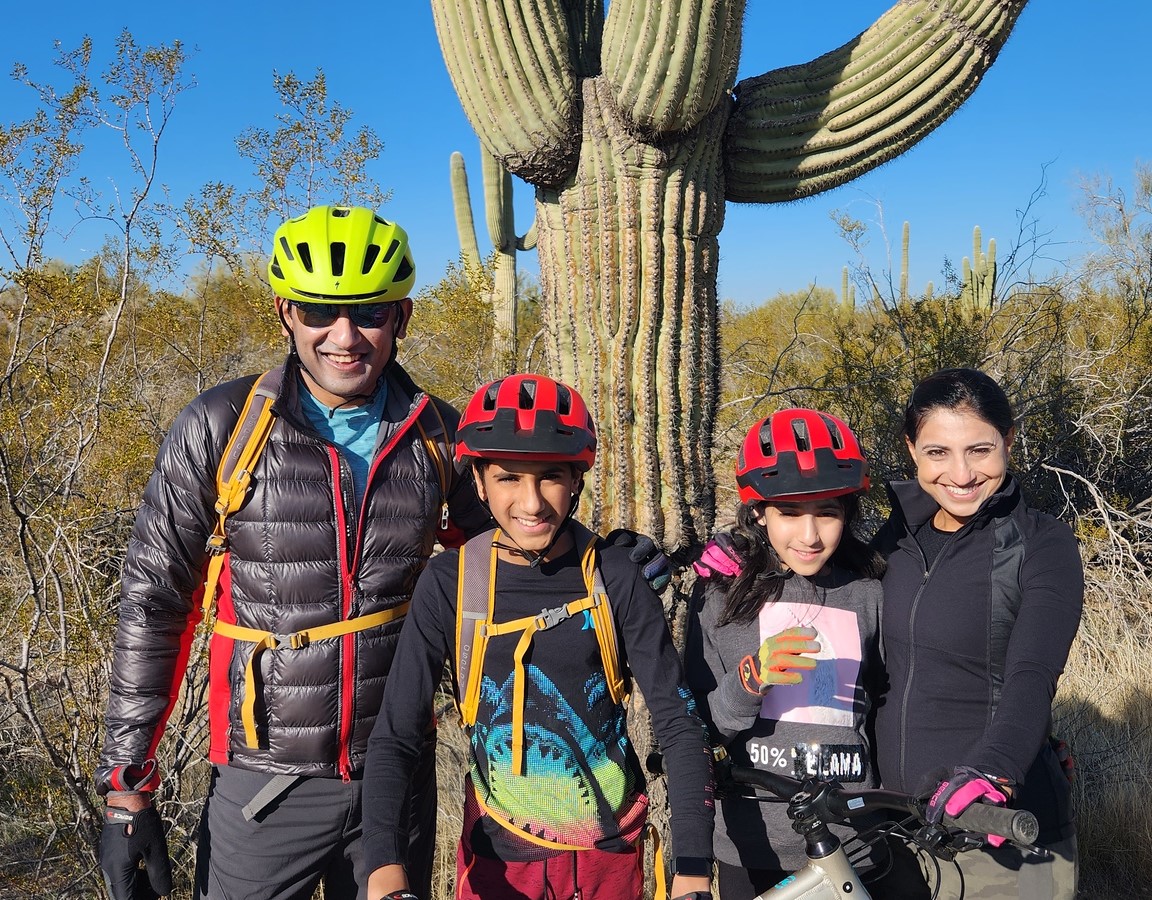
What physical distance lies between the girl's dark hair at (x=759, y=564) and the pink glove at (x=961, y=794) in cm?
70

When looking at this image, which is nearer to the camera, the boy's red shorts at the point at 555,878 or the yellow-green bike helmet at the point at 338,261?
the boy's red shorts at the point at 555,878

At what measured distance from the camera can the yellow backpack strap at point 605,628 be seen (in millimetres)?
2012

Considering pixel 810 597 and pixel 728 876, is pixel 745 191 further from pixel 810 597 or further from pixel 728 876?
pixel 728 876

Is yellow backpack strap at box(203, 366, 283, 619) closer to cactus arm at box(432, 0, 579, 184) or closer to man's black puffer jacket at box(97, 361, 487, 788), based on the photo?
man's black puffer jacket at box(97, 361, 487, 788)

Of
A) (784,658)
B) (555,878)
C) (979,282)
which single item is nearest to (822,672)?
(784,658)

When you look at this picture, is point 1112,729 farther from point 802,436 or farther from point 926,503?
point 802,436

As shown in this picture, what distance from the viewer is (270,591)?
2.16 m

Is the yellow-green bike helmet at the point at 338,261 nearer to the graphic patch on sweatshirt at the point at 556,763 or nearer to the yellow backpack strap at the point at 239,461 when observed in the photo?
the yellow backpack strap at the point at 239,461

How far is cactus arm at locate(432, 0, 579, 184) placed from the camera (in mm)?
A: 3742

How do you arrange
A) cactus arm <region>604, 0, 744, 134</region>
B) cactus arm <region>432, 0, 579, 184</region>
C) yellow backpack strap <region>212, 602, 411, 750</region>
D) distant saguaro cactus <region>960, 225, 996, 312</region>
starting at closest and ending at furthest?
yellow backpack strap <region>212, 602, 411, 750</region> < cactus arm <region>604, 0, 744, 134</region> < cactus arm <region>432, 0, 579, 184</region> < distant saguaro cactus <region>960, 225, 996, 312</region>

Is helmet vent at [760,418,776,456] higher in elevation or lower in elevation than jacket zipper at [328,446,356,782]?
higher

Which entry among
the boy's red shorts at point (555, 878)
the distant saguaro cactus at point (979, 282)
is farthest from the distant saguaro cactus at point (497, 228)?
the boy's red shorts at point (555, 878)

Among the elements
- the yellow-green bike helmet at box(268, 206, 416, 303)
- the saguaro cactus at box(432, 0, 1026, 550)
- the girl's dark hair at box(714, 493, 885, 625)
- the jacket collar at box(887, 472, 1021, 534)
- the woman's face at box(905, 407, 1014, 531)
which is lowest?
the girl's dark hair at box(714, 493, 885, 625)

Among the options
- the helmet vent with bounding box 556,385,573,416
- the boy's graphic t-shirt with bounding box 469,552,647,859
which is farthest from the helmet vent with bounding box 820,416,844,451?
the boy's graphic t-shirt with bounding box 469,552,647,859
